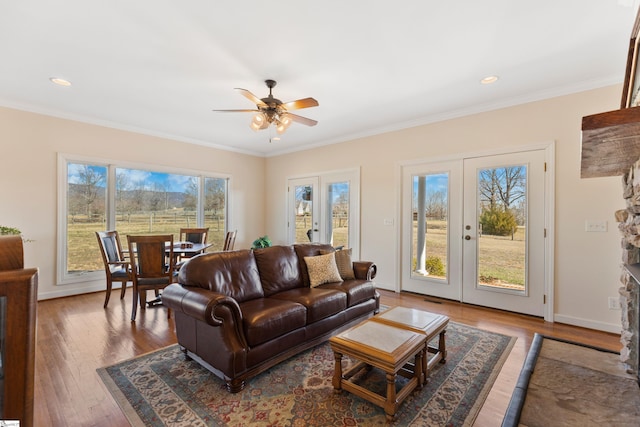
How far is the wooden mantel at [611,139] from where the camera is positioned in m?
1.36

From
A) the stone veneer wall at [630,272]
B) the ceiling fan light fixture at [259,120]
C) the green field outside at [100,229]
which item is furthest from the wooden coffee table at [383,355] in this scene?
the green field outside at [100,229]

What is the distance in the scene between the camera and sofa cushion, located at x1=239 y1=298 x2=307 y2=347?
216cm

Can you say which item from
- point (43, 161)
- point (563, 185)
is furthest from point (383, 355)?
point (43, 161)

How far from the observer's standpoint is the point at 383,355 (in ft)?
5.78

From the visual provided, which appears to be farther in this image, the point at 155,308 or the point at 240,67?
the point at 155,308

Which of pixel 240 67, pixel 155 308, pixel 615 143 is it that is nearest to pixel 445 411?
pixel 615 143

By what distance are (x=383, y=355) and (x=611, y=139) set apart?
1720 mm

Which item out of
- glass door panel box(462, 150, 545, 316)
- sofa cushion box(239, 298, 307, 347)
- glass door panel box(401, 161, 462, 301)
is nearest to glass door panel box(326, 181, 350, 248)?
glass door panel box(401, 161, 462, 301)

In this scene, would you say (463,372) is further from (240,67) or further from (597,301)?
(240,67)

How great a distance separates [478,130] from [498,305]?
7.52 feet

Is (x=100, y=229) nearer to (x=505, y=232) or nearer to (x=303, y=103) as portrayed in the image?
(x=303, y=103)

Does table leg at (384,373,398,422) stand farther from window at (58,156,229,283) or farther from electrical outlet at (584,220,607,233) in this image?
window at (58,156,229,283)

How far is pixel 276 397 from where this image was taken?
78.1 inches

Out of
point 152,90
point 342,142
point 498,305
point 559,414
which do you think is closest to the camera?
point 559,414
